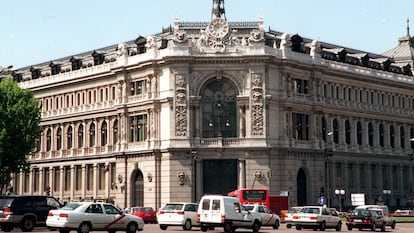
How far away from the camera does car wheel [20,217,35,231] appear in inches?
1969

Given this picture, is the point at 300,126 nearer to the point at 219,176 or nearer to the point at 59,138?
the point at 219,176

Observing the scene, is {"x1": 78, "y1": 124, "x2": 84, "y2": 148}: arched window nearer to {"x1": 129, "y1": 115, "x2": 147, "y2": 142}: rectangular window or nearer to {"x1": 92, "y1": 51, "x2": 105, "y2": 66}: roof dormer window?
{"x1": 92, "y1": 51, "x2": 105, "y2": 66}: roof dormer window

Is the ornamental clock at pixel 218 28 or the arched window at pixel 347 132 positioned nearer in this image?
the ornamental clock at pixel 218 28

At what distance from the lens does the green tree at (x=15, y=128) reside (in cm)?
8131

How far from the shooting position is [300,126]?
9219 cm

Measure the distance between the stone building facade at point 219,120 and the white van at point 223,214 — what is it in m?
33.1

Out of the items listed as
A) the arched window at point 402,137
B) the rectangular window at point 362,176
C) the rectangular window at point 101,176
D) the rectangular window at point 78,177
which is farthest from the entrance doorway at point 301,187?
the rectangular window at point 78,177

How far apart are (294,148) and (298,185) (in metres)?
4.65

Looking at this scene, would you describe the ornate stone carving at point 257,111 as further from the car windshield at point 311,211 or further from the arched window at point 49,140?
the arched window at point 49,140

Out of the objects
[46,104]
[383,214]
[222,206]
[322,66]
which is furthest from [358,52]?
[222,206]

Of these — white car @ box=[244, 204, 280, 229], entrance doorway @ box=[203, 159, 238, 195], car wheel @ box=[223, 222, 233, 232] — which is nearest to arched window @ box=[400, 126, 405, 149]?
entrance doorway @ box=[203, 159, 238, 195]

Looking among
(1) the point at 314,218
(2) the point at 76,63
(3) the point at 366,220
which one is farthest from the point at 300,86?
(1) the point at 314,218

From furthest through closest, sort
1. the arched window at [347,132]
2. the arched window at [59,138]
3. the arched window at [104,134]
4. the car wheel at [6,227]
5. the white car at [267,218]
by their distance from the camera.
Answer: the arched window at [59,138]
the arched window at [347,132]
the arched window at [104,134]
the white car at [267,218]
the car wheel at [6,227]

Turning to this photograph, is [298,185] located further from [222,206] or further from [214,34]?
[222,206]
